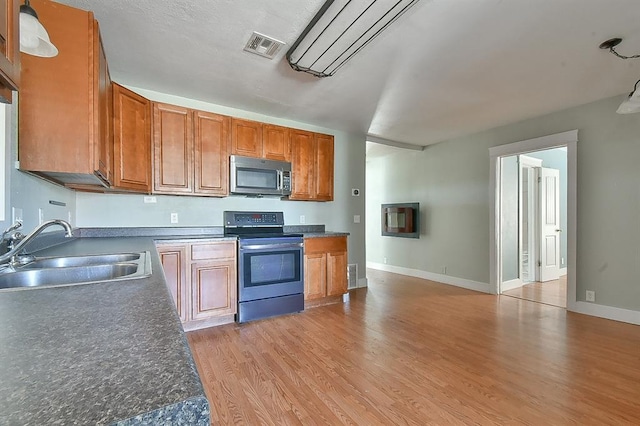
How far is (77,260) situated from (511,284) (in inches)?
204

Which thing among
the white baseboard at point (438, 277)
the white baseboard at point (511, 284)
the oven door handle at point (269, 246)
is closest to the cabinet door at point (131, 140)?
the oven door handle at point (269, 246)

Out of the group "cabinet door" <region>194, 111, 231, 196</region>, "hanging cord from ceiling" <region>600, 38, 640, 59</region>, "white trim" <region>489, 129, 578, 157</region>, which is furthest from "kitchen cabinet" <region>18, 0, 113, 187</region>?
"white trim" <region>489, 129, 578, 157</region>

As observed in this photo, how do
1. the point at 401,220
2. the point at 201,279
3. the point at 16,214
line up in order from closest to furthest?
1. the point at 16,214
2. the point at 201,279
3. the point at 401,220

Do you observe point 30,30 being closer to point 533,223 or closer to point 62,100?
point 62,100

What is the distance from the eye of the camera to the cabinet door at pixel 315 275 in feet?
11.7

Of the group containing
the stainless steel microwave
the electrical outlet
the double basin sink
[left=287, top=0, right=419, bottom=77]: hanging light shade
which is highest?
[left=287, top=0, right=419, bottom=77]: hanging light shade

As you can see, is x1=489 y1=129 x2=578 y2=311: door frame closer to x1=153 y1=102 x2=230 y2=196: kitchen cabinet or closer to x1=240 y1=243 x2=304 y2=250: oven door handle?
x1=240 y1=243 x2=304 y2=250: oven door handle

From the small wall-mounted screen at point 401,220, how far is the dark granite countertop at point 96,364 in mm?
5114

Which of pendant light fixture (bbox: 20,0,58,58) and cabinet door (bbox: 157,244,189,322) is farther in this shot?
cabinet door (bbox: 157,244,189,322)

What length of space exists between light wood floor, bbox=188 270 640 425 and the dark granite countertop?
1.25 meters

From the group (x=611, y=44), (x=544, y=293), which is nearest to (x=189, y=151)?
(x=611, y=44)

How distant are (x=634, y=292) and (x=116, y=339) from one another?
4437 mm

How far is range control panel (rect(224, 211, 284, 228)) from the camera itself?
11.8 ft

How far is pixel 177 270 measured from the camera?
281 centimetres
